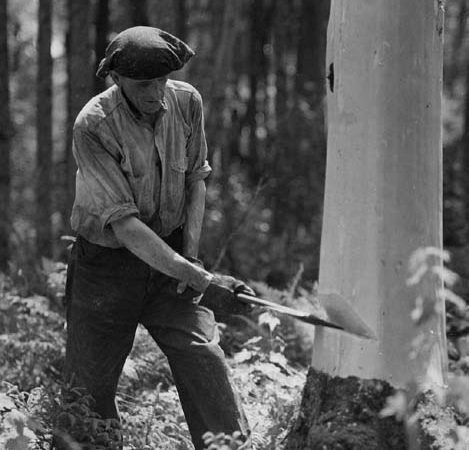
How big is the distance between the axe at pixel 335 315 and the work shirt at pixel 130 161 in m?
0.65

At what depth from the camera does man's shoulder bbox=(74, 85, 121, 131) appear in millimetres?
4676

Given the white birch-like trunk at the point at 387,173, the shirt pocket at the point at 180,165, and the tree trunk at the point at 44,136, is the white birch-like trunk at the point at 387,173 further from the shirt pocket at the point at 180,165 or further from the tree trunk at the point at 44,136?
the tree trunk at the point at 44,136

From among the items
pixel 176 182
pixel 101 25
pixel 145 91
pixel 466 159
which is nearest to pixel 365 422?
pixel 176 182

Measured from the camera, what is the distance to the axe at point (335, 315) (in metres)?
4.57

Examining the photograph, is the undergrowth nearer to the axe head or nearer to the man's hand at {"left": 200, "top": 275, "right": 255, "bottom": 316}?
the man's hand at {"left": 200, "top": 275, "right": 255, "bottom": 316}

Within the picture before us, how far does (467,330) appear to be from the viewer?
8.10 m

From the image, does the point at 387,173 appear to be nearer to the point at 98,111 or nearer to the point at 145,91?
the point at 145,91

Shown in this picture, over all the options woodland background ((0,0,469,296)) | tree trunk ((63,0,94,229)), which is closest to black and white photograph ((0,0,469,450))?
woodland background ((0,0,469,296))

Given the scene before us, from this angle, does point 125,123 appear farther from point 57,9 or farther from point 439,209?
point 57,9

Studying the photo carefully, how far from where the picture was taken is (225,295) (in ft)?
15.6

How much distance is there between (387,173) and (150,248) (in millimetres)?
1185

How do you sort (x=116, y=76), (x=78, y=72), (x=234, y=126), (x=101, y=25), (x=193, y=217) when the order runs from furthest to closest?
(x=234, y=126)
(x=101, y=25)
(x=78, y=72)
(x=193, y=217)
(x=116, y=76)

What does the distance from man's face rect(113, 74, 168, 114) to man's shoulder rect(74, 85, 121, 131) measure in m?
0.09

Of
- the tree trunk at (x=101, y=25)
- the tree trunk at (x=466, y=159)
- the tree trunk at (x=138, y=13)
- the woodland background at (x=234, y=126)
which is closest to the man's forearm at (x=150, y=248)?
the woodland background at (x=234, y=126)
